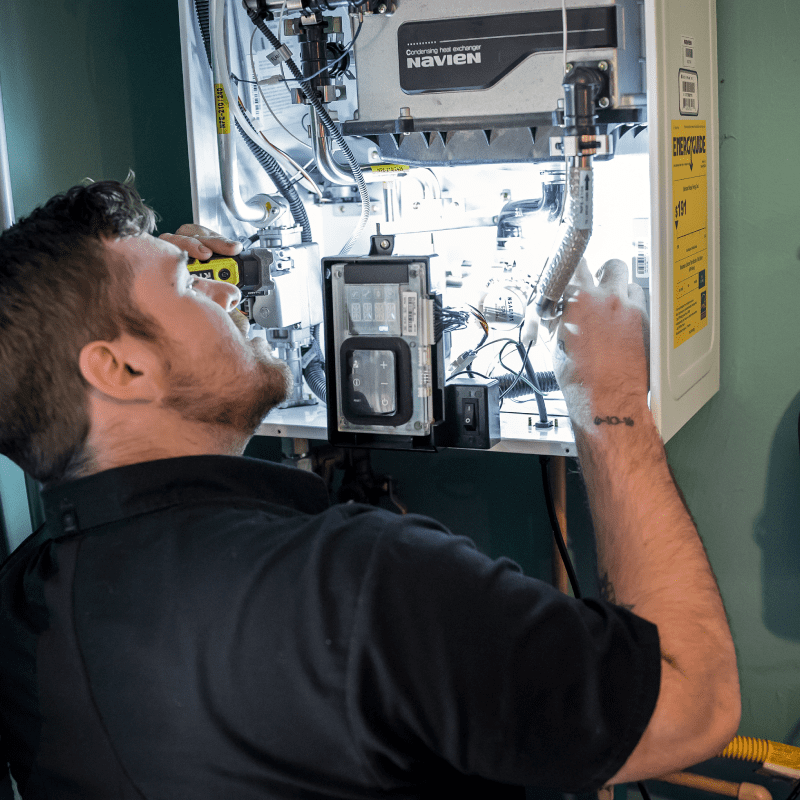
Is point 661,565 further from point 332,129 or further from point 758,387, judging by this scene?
point 332,129

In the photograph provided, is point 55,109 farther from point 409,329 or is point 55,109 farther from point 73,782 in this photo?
point 73,782

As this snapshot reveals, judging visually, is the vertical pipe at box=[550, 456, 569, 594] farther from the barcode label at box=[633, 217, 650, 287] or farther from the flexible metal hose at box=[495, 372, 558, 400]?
the barcode label at box=[633, 217, 650, 287]

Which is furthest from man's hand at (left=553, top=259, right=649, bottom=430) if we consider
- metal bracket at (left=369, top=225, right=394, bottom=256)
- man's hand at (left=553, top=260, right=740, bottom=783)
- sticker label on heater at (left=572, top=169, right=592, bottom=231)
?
metal bracket at (left=369, top=225, right=394, bottom=256)

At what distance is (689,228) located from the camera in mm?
1498

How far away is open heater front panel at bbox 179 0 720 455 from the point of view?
1.38m

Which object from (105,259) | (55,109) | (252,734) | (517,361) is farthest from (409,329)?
(55,109)

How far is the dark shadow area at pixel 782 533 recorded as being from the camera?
5.74 ft

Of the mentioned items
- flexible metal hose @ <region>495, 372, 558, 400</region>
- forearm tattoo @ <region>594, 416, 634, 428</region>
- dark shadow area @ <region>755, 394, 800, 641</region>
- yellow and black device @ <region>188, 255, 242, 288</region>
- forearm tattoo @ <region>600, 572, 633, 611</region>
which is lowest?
dark shadow area @ <region>755, 394, 800, 641</region>

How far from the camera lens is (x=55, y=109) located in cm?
195

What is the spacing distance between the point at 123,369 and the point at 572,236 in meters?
0.70

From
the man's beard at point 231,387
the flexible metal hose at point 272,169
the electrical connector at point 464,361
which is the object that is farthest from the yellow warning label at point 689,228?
the flexible metal hose at point 272,169

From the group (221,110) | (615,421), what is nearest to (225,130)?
(221,110)

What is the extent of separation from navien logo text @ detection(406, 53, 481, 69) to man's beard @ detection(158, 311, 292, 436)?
552 mm

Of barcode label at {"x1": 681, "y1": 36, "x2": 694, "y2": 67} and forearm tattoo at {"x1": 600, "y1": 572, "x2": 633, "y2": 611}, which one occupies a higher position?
barcode label at {"x1": 681, "y1": 36, "x2": 694, "y2": 67}
